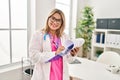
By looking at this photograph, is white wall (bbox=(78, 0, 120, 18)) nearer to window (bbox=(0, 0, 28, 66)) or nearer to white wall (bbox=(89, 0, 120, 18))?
white wall (bbox=(89, 0, 120, 18))

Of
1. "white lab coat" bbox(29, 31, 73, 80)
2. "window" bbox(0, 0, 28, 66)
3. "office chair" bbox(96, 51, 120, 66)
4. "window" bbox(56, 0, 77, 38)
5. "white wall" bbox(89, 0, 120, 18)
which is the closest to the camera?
"white lab coat" bbox(29, 31, 73, 80)

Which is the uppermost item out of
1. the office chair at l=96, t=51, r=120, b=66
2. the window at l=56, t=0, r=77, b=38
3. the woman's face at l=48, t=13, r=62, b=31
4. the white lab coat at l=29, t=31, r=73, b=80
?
the window at l=56, t=0, r=77, b=38

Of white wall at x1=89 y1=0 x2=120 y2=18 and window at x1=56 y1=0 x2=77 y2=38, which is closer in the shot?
white wall at x1=89 y1=0 x2=120 y2=18

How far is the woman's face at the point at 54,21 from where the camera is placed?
123 centimetres

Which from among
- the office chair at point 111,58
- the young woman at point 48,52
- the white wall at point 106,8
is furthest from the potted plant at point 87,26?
the young woman at point 48,52

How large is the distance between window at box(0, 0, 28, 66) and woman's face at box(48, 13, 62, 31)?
4.34 feet

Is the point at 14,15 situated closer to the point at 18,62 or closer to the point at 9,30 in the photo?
the point at 9,30

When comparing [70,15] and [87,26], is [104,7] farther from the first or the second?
[70,15]

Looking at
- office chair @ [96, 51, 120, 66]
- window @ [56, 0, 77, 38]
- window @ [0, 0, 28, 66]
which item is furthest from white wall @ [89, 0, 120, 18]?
window @ [0, 0, 28, 66]

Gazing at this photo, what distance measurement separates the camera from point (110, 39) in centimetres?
302

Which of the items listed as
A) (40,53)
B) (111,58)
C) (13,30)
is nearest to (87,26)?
(111,58)

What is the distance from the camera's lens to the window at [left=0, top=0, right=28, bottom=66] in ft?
7.54

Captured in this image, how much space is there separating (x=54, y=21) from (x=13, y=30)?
142 centimetres

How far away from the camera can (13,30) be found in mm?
2432
